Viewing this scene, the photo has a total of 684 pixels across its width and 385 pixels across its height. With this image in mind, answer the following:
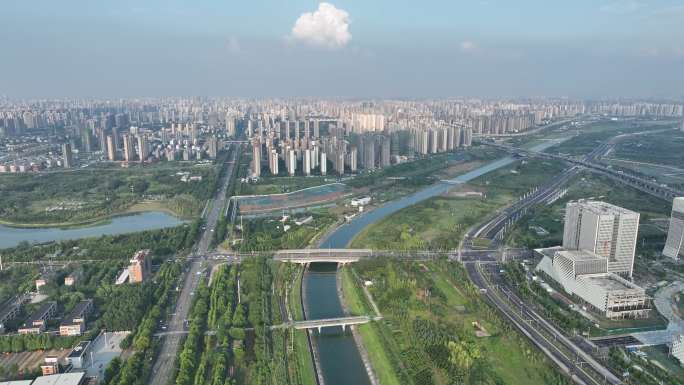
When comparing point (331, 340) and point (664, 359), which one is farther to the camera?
point (331, 340)

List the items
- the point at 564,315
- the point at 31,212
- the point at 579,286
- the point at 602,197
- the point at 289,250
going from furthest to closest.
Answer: the point at 602,197 < the point at 31,212 < the point at 289,250 < the point at 579,286 < the point at 564,315

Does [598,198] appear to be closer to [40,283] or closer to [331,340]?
[331,340]

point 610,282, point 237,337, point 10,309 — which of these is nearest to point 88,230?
point 10,309

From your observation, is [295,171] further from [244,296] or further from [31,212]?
[244,296]

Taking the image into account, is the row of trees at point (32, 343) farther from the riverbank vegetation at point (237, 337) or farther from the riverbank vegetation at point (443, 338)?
the riverbank vegetation at point (443, 338)

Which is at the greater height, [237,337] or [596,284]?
[596,284]

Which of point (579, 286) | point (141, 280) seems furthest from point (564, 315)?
point (141, 280)

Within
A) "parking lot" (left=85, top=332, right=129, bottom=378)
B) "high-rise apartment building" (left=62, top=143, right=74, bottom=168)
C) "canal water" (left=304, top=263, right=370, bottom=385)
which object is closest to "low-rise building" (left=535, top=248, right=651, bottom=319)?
"canal water" (left=304, top=263, right=370, bottom=385)
